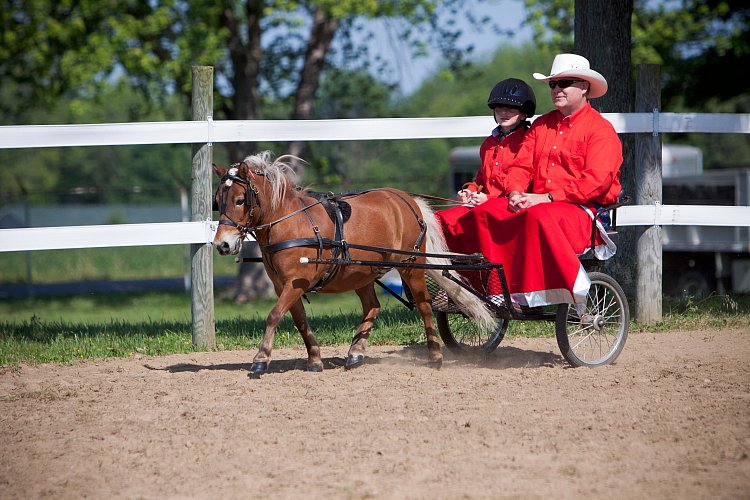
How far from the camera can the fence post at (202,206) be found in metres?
7.98

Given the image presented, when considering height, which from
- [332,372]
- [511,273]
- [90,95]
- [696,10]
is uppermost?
[696,10]

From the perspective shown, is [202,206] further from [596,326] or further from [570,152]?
[596,326]

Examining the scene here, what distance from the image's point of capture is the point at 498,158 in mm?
7125

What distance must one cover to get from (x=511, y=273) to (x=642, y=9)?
15856 millimetres

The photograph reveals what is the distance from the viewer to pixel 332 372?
22.8 feet

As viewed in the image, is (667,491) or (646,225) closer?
(667,491)

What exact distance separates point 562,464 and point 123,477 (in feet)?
6.99

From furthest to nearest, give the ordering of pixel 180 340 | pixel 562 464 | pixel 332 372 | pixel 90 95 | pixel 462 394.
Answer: pixel 90 95 < pixel 180 340 < pixel 332 372 < pixel 462 394 < pixel 562 464

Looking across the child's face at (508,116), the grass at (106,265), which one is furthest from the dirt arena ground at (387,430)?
the grass at (106,265)

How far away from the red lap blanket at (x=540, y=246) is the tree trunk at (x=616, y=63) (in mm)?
2658

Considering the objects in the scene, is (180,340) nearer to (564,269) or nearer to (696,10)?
(564,269)

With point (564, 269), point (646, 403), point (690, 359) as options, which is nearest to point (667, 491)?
point (646, 403)

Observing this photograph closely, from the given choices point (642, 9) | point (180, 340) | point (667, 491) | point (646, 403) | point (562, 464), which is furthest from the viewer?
point (642, 9)

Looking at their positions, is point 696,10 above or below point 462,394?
above
